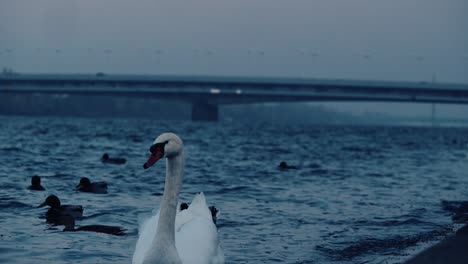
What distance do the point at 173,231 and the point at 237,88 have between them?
283ft

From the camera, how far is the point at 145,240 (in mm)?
7898

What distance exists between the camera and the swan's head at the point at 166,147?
6.53 meters

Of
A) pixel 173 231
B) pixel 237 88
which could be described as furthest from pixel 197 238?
pixel 237 88

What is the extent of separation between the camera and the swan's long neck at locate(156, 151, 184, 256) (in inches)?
272

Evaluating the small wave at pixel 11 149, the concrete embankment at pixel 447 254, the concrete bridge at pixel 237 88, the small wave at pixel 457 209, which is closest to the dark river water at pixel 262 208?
the small wave at pixel 457 209

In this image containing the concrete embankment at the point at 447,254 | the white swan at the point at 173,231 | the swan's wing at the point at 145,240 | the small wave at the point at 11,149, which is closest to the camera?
the concrete embankment at the point at 447,254

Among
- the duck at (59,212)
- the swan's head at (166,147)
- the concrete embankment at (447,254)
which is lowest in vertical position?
the duck at (59,212)

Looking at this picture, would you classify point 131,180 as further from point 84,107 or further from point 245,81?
point 84,107

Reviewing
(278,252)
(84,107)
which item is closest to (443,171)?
(278,252)

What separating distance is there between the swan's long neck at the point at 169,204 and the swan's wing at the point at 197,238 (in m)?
0.50

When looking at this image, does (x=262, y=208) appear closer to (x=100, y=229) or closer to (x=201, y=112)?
(x=100, y=229)

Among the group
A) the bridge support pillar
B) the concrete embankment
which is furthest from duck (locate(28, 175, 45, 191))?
the bridge support pillar

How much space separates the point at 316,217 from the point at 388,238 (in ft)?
A: 7.23

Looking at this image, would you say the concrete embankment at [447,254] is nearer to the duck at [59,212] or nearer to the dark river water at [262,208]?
the dark river water at [262,208]
